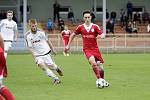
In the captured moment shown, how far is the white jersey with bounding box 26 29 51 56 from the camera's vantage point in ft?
53.4

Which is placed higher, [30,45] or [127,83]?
[30,45]

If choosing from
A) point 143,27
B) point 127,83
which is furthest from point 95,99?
point 143,27

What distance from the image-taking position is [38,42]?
1642 cm

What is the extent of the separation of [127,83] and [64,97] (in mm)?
3648

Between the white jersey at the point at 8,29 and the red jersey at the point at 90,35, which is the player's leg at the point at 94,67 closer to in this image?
the red jersey at the point at 90,35

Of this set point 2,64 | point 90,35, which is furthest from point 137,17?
point 2,64

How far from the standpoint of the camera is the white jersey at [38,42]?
53.4 feet

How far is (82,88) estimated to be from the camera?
15.1 metres

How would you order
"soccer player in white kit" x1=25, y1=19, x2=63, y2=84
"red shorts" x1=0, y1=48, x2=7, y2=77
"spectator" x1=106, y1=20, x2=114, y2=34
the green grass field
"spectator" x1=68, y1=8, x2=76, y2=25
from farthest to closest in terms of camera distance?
"spectator" x1=68, y1=8, x2=76, y2=25 < "spectator" x1=106, y1=20, x2=114, y2=34 < "soccer player in white kit" x1=25, y1=19, x2=63, y2=84 < the green grass field < "red shorts" x1=0, y1=48, x2=7, y2=77

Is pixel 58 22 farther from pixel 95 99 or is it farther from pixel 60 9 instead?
pixel 95 99

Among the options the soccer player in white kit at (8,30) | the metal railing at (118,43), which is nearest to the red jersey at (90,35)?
the soccer player in white kit at (8,30)

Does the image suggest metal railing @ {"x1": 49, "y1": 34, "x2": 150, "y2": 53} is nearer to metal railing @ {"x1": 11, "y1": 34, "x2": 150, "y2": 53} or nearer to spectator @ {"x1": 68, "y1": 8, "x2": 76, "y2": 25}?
metal railing @ {"x1": 11, "y1": 34, "x2": 150, "y2": 53}

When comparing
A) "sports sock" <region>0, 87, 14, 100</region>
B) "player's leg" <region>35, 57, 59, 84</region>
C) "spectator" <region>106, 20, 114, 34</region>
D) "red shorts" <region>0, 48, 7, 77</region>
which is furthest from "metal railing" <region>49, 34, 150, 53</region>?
"sports sock" <region>0, 87, 14, 100</region>

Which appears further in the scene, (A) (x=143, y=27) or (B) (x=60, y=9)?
(B) (x=60, y=9)
